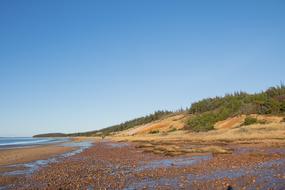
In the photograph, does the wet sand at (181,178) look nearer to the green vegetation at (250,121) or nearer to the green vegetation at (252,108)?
the green vegetation at (250,121)

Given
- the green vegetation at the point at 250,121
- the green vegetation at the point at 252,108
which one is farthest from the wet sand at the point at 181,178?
the green vegetation at the point at 252,108

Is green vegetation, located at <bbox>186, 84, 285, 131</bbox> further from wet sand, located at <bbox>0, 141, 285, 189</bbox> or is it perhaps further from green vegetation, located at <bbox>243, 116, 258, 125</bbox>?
wet sand, located at <bbox>0, 141, 285, 189</bbox>

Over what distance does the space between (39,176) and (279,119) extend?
38.6 metres

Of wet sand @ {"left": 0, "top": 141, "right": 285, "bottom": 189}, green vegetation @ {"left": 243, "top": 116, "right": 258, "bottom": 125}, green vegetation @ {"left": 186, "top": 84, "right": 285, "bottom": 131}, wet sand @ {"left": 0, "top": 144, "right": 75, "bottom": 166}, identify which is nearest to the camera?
wet sand @ {"left": 0, "top": 141, "right": 285, "bottom": 189}

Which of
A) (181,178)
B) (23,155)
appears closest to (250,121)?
(23,155)

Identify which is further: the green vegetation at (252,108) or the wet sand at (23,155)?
the green vegetation at (252,108)

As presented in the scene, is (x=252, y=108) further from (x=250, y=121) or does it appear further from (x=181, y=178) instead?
(x=181, y=178)

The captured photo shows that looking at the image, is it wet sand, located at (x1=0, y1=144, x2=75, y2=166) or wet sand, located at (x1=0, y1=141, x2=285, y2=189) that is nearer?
wet sand, located at (x1=0, y1=141, x2=285, y2=189)

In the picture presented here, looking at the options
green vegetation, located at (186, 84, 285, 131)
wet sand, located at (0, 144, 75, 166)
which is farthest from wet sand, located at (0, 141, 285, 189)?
green vegetation, located at (186, 84, 285, 131)

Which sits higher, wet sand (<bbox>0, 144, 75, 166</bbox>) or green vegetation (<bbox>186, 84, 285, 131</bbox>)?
green vegetation (<bbox>186, 84, 285, 131</bbox>)

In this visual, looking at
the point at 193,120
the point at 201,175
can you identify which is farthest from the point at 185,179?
the point at 193,120

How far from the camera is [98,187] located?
1479 cm

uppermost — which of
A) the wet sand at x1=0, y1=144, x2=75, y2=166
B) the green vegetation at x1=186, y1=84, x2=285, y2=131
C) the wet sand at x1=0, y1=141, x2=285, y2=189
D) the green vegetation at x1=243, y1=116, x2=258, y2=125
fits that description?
the green vegetation at x1=186, y1=84, x2=285, y2=131

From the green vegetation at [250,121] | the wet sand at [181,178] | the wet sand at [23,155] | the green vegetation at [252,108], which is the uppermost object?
the green vegetation at [252,108]
